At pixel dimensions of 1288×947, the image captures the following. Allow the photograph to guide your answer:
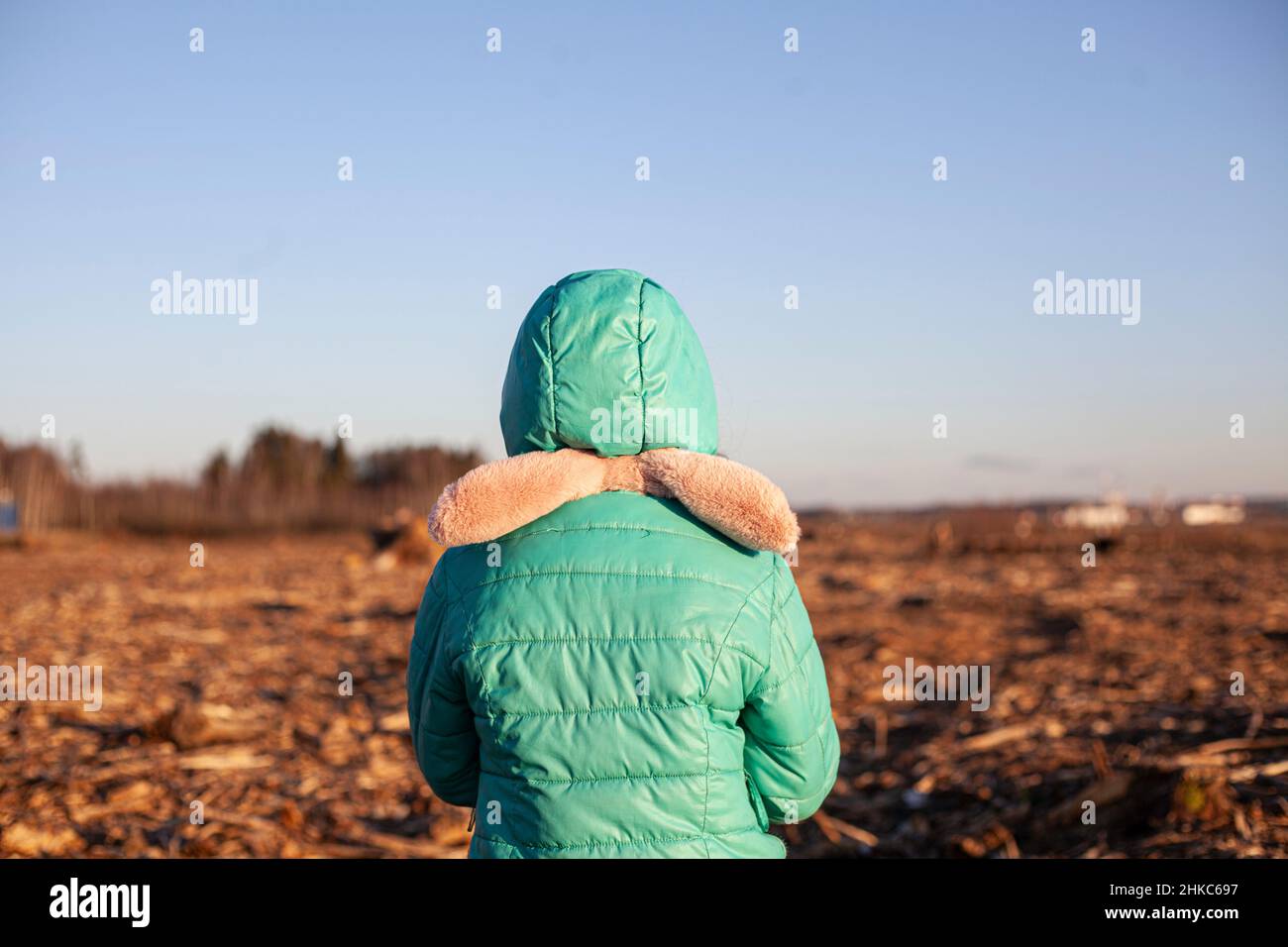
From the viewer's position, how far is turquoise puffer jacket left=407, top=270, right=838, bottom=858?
1.96 metres

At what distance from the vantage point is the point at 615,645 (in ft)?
6.41

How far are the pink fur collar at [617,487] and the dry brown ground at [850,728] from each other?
3.23 meters

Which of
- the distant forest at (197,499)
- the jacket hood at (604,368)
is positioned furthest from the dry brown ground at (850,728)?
the distant forest at (197,499)

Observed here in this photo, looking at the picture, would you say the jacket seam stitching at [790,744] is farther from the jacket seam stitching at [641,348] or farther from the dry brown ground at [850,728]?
the dry brown ground at [850,728]

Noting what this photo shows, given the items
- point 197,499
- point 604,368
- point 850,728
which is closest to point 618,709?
point 604,368

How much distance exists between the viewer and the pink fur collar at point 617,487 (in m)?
2.01

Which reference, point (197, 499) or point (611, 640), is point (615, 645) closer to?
point (611, 640)

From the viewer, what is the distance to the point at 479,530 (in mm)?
2045

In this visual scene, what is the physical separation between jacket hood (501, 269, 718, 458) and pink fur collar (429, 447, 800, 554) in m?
0.05

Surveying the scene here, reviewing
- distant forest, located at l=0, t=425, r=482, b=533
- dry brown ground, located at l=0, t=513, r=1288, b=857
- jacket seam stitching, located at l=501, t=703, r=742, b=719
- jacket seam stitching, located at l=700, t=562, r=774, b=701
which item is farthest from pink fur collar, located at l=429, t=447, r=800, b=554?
distant forest, located at l=0, t=425, r=482, b=533

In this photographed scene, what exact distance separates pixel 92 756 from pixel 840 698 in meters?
5.07

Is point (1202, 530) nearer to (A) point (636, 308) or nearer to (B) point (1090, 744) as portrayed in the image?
(B) point (1090, 744)

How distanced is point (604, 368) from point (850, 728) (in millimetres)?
5622
